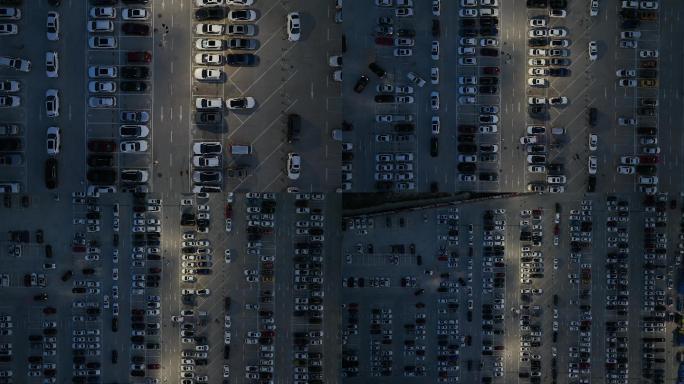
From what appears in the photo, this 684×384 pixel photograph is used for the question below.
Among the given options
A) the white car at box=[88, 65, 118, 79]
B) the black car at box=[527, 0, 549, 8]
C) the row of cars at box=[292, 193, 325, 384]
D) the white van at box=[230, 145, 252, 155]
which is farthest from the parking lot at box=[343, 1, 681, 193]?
the white car at box=[88, 65, 118, 79]

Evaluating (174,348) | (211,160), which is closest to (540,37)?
(211,160)

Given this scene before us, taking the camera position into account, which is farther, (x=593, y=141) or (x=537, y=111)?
(x=593, y=141)

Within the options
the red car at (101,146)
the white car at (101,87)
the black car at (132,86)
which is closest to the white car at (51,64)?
the white car at (101,87)

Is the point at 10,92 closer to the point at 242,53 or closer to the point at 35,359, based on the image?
the point at 242,53

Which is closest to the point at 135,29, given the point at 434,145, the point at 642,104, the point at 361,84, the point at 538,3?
the point at 361,84

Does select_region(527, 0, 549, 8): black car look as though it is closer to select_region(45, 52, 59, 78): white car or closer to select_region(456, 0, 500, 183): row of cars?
select_region(456, 0, 500, 183): row of cars

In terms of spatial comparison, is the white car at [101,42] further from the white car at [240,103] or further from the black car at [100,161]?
the white car at [240,103]

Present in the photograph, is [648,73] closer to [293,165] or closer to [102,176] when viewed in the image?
[293,165]
